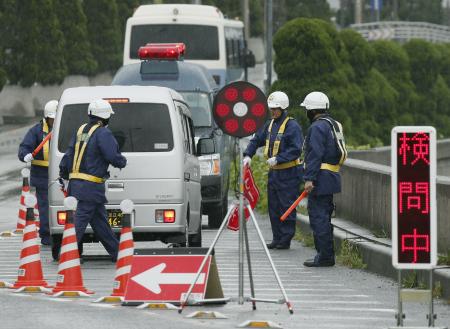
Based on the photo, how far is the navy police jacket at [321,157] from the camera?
17.1 meters

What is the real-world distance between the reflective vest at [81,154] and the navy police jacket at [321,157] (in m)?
2.28

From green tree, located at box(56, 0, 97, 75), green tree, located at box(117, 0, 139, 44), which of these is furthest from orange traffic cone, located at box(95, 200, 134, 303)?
green tree, located at box(117, 0, 139, 44)

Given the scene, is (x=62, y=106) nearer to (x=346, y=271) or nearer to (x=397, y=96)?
(x=346, y=271)

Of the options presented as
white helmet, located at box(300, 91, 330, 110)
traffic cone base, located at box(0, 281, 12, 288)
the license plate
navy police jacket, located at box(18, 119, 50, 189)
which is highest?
white helmet, located at box(300, 91, 330, 110)

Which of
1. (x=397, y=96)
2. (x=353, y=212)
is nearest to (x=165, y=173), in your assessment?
(x=353, y=212)

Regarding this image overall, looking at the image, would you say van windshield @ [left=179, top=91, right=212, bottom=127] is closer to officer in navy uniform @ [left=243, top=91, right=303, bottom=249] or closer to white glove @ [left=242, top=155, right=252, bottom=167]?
officer in navy uniform @ [left=243, top=91, right=303, bottom=249]

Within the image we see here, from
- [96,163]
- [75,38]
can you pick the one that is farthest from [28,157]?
Answer: [75,38]

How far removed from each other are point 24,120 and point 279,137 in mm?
42110

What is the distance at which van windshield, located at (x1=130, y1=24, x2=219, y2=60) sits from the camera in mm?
39000

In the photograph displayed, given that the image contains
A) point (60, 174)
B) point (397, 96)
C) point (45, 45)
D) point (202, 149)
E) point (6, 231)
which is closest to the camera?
point (60, 174)

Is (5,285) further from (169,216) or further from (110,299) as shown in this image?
(169,216)

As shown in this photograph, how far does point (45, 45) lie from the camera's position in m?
60.5

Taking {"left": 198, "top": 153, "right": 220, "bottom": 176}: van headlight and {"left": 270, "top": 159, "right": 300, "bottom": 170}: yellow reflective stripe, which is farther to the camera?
{"left": 198, "top": 153, "right": 220, "bottom": 176}: van headlight

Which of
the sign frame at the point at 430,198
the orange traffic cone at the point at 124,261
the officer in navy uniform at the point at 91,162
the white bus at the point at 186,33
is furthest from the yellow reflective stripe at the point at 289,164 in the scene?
the white bus at the point at 186,33
